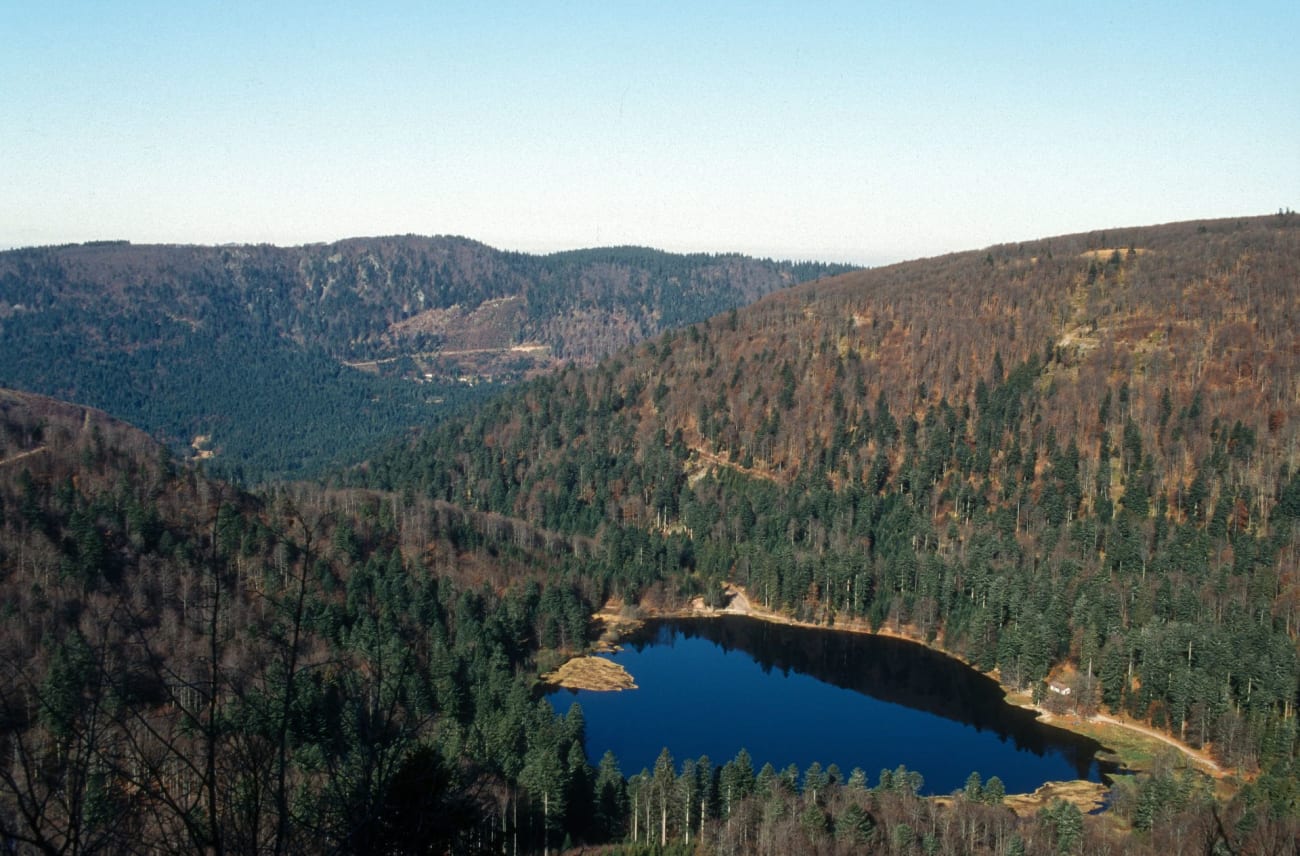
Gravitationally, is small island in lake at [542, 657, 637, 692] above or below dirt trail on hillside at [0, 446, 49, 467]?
below

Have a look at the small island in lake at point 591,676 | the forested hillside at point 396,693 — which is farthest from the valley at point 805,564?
the small island in lake at point 591,676

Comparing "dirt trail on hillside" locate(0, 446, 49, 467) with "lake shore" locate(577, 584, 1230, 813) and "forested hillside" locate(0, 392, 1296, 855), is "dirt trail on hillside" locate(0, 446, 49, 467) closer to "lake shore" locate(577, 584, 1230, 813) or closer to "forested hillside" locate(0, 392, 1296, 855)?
"forested hillside" locate(0, 392, 1296, 855)

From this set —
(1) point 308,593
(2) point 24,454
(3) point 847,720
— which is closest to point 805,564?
(3) point 847,720

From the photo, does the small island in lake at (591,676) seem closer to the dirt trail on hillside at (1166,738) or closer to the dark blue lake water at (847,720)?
the dark blue lake water at (847,720)

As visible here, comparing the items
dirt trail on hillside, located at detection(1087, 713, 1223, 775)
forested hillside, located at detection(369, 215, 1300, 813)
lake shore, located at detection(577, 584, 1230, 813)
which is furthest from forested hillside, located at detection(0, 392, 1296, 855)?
forested hillside, located at detection(369, 215, 1300, 813)

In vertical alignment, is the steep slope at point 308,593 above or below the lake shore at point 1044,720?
above

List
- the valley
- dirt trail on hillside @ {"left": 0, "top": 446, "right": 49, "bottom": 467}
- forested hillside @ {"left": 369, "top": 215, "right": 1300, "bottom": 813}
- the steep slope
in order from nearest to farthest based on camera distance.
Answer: the valley → the steep slope → forested hillside @ {"left": 369, "top": 215, "right": 1300, "bottom": 813} → dirt trail on hillside @ {"left": 0, "top": 446, "right": 49, "bottom": 467}

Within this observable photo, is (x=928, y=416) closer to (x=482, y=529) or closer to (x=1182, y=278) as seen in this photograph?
(x=1182, y=278)

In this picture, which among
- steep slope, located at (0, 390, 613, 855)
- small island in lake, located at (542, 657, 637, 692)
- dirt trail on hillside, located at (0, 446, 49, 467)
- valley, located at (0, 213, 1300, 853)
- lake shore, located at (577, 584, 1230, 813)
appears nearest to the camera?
valley, located at (0, 213, 1300, 853)
